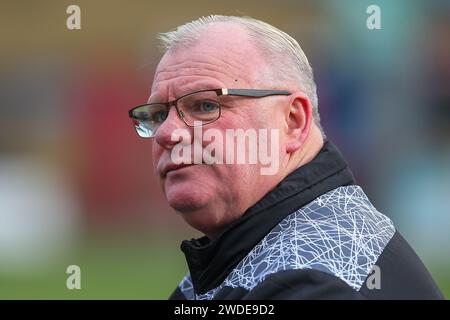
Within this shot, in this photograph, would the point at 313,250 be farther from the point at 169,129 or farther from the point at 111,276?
the point at 111,276

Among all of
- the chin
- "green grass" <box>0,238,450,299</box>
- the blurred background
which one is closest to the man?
the chin

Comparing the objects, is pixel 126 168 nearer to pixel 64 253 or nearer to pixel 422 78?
pixel 64 253

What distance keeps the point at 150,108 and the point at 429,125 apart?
26.1 ft

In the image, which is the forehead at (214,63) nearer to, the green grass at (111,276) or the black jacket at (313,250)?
the black jacket at (313,250)

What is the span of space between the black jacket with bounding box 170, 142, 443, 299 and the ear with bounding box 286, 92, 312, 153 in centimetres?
9

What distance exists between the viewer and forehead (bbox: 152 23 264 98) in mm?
2312

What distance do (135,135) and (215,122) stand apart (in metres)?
8.03

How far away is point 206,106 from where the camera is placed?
90.3 inches

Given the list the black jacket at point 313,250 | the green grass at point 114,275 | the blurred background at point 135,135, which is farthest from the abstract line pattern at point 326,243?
the blurred background at point 135,135

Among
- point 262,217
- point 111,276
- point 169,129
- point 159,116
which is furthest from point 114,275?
point 262,217

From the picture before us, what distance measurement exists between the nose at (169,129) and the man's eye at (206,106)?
64 millimetres

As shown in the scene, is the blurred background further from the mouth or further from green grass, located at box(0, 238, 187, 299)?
the mouth

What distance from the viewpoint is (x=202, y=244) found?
2398mm
